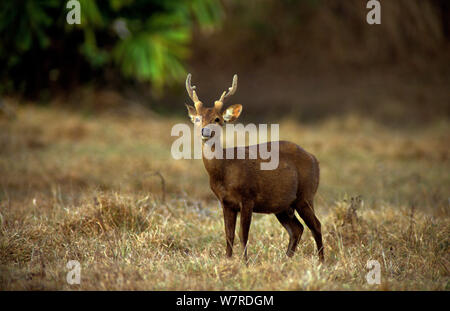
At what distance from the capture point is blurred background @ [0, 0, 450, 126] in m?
12.2

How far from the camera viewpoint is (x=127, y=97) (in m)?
13.8

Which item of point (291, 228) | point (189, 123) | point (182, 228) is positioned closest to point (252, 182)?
point (291, 228)

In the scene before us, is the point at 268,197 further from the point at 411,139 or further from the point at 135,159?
the point at 411,139

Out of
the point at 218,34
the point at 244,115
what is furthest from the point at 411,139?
the point at 218,34

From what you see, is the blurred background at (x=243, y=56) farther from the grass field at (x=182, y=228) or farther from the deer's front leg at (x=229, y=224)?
the deer's front leg at (x=229, y=224)

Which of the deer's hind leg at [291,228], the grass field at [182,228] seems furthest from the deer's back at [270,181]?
the grass field at [182,228]

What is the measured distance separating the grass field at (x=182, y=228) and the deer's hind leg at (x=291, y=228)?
4.8 inches

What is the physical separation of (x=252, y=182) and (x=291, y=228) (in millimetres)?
694

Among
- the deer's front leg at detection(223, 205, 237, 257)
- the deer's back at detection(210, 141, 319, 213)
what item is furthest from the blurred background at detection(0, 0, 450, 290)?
the deer's back at detection(210, 141, 319, 213)

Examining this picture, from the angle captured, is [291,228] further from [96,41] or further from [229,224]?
[96,41]

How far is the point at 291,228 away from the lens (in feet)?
15.5

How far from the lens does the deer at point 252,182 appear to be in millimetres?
4258

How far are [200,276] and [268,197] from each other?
0.91 m
